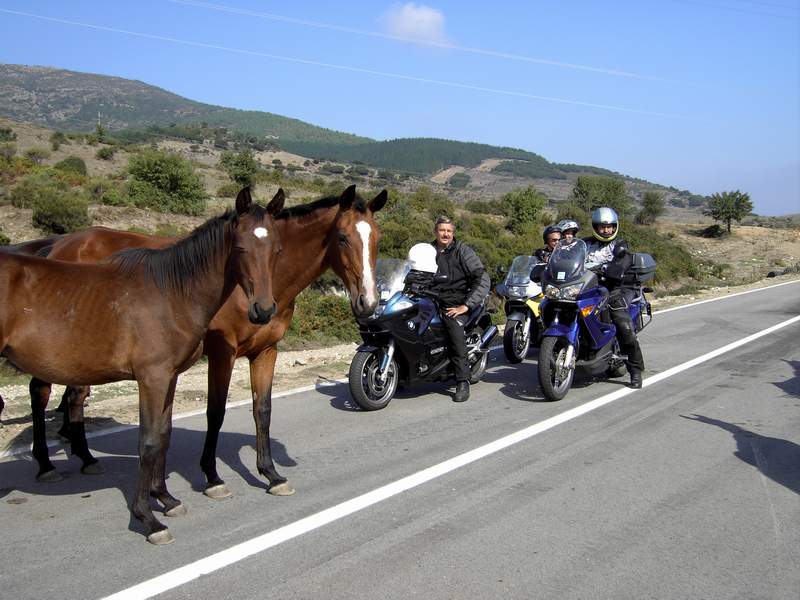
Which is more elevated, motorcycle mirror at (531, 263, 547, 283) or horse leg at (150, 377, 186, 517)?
motorcycle mirror at (531, 263, 547, 283)

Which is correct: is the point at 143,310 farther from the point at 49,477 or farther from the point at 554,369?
the point at 554,369

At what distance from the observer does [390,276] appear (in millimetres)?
8867

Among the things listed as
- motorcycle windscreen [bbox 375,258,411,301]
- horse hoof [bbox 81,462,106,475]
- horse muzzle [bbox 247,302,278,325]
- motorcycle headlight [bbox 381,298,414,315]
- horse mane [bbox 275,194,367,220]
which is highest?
horse mane [bbox 275,194,367,220]

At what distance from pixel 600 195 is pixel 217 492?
62.8m

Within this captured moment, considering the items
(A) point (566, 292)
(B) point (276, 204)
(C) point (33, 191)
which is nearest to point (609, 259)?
(A) point (566, 292)

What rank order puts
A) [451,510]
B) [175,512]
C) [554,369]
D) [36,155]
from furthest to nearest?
1. [36,155]
2. [554,369]
3. [451,510]
4. [175,512]

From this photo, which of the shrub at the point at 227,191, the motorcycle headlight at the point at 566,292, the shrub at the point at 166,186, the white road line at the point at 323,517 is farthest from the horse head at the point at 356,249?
the shrub at the point at 227,191

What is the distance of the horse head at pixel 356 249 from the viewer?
211 inches

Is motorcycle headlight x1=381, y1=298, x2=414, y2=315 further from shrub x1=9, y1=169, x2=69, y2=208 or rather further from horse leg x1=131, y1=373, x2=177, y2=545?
shrub x1=9, y1=169, x2=69, y2=208

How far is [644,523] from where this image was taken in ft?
16.0

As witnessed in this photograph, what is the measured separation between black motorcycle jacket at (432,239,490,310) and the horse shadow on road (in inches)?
118

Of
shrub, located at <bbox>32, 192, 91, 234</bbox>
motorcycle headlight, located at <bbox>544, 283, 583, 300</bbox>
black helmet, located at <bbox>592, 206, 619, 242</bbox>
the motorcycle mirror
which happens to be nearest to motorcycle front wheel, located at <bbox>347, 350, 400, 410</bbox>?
motorcycle headlight, located at <bbox>544, 283, 583, 300</bbox>

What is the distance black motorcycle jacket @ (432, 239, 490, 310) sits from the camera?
8711 mm

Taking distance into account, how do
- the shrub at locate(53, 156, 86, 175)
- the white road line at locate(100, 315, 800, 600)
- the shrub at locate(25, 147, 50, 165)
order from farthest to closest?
1. the shrub at locate(25, 147, 50, 165)
2. the shrub at locate(53, 156, 86, 175)
3. the white road line at locate(100, 315, 800, 600)
